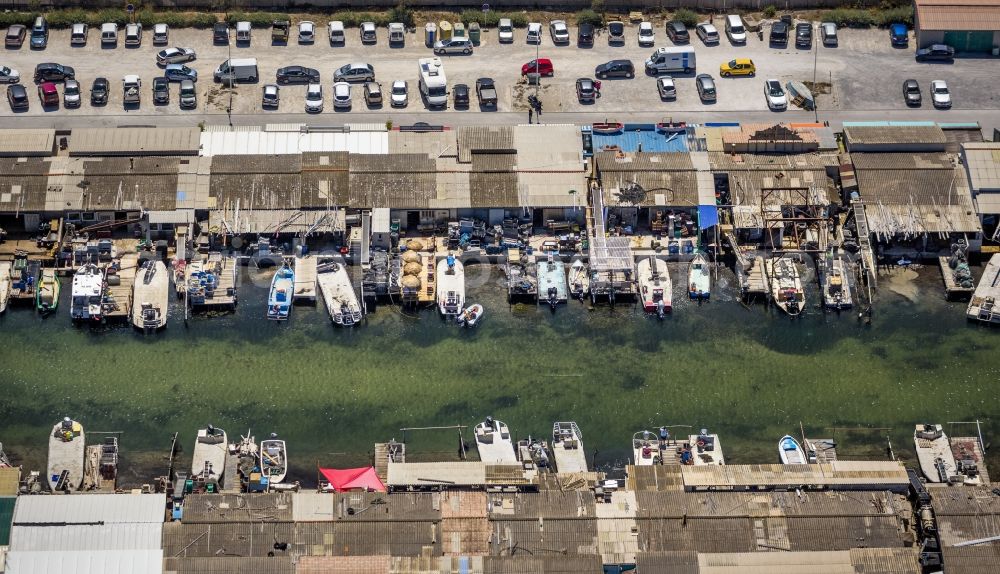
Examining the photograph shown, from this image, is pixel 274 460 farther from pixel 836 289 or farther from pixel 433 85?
pixel 836 289

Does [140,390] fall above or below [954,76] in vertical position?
below

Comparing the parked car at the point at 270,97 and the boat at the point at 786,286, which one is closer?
the boat at the point at 786,286

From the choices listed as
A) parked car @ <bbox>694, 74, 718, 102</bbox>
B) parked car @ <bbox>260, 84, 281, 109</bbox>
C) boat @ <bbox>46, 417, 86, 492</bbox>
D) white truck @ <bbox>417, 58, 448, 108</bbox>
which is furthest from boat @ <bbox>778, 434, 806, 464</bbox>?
parked car @ <bbox>260, 84, 281, 109</bbox>

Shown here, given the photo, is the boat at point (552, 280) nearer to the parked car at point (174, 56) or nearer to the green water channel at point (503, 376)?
the green water channel at point (503, 376)

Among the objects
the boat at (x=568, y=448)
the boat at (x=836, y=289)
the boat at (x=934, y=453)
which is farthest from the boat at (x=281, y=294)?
the boat at (x=934, y=453)

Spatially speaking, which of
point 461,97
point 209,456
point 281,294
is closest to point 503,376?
point 281,294

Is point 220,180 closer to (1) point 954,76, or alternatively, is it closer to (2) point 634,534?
(2) point 634,534

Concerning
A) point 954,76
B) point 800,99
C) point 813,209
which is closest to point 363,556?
point 813,209
